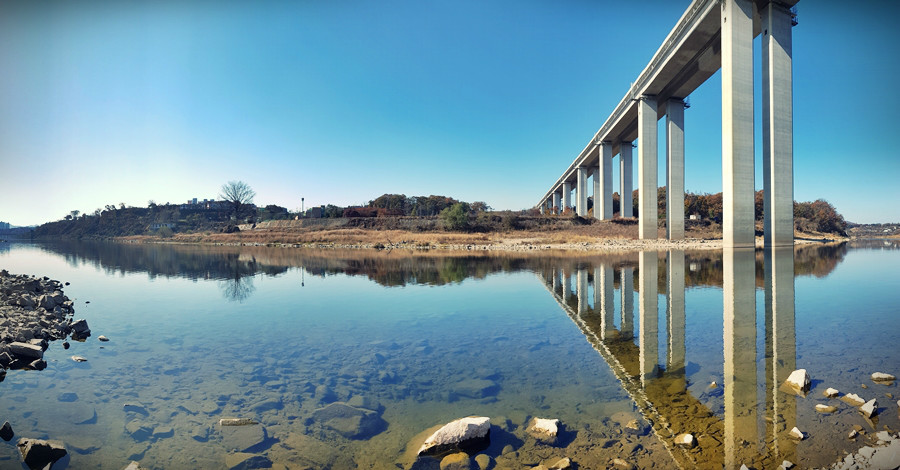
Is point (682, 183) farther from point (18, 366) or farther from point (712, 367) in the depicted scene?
point (18, 366)

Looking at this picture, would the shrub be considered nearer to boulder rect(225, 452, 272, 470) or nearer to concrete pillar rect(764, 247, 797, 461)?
concrete pillar rect(764, 247, 797, 461)

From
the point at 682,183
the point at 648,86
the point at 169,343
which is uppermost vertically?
the point at 648,86

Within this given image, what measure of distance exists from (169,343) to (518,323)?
7.15 m

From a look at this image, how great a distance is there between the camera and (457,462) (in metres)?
3.50

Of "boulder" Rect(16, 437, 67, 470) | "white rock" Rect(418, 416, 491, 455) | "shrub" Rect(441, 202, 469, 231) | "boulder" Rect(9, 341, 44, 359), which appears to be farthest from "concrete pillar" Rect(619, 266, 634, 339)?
"shrub" Rect(441, 202, 469, 231)

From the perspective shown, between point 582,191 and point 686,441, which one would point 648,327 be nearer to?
point 686,441

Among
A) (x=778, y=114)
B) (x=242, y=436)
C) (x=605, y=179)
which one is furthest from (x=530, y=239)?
(x=242, y=436)

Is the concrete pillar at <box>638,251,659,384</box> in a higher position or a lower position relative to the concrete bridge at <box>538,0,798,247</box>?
lower

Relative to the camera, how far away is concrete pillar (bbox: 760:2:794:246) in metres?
25.5

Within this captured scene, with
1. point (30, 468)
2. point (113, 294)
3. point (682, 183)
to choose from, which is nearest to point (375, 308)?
point (30, 468)

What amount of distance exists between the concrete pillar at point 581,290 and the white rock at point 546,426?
6.02m

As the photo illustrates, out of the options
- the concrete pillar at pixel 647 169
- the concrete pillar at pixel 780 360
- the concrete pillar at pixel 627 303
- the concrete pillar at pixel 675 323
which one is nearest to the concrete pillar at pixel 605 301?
the concrete pillar at pixel 627 303

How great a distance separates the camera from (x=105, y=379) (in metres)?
5.96

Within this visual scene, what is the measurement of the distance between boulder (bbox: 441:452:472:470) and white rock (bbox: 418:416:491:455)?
0.39 ft
